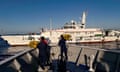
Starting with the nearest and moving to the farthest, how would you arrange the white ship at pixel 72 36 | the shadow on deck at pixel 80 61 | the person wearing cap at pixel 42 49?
1. the shadow on deck at pixel 80 61
2. the person wearing cap at pixel 42 49
3. the white ship at pixel 72 36

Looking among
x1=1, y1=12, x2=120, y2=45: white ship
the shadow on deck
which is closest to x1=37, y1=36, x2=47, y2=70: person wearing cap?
the shadow on deck

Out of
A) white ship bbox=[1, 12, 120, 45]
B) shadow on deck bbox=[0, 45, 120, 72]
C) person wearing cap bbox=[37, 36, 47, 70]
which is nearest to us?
shadow on deck bbox=[0, 45, 120, 72]

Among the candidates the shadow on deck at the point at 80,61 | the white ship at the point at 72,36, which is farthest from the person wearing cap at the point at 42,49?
the white ship at the point at 72,36

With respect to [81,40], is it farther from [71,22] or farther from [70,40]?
[71,22]

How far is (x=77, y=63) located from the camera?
1386cm

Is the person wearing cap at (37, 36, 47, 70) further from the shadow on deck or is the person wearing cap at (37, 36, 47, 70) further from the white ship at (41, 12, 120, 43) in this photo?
the white ship at (41, 12, 120, 43)

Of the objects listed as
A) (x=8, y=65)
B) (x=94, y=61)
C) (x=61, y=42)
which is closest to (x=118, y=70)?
(x=94, y=61)

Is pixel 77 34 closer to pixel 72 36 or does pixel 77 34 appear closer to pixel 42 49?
pixel 72 36

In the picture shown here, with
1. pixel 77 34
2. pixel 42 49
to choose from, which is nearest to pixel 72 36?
pixel 77 34

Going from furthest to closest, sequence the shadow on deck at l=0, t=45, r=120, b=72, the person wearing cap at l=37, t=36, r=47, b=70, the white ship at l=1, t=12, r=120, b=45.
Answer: the white ship at l=1, t=12, r=120, b=45 < the person wearing cap at l=37, t=36, r=47, b=70 < the shadow on deck at l=0, t=45, r=120, b=72

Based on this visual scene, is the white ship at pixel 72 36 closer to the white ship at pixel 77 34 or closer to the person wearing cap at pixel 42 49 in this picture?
the white ship at pixel 77 34

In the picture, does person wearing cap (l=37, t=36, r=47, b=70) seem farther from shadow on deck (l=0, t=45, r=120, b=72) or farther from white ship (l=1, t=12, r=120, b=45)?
white ship (l=1, t=12, r=120, b=45)

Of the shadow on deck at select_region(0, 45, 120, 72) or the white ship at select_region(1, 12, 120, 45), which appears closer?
the shadow on deck at select_region(0, 45, 120, 72)

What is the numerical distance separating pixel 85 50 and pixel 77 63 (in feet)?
4.42
